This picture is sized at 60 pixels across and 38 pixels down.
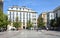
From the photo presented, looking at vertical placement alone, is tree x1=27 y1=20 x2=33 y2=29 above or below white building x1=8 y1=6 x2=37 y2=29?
below

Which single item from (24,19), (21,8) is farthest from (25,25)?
(21,8)

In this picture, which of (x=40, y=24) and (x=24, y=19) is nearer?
(x=40, y=24)

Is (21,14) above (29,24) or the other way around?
above

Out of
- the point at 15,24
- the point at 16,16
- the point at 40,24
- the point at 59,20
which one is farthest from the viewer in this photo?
the point at 16,16

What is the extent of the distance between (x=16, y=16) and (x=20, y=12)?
20.4ft

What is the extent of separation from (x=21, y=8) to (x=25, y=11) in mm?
4671

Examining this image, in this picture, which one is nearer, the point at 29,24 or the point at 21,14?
the point at 29,24

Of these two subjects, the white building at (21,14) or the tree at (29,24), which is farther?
the white building at (21,14)

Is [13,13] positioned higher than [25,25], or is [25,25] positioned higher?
[13,13]

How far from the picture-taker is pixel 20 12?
164 metres

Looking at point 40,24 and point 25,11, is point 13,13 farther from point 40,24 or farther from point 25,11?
point 40,24

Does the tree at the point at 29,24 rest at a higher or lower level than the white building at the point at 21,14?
lower

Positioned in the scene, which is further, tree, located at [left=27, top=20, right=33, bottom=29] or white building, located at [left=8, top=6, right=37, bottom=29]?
white building, located at [left=8, top=6, right=37, bottom=29]

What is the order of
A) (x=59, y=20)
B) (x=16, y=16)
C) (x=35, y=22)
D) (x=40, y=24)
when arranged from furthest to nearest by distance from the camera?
(x=35, y=22)
(x=16, y=16)
(x=40, y=24)
(x=59, y=20)
